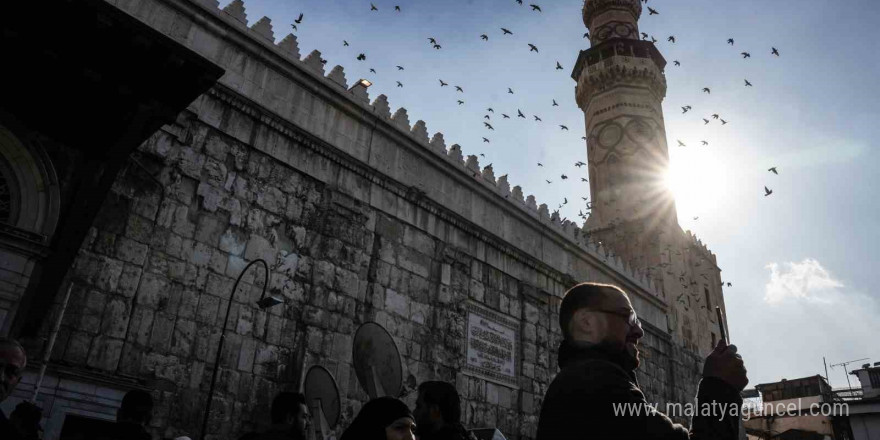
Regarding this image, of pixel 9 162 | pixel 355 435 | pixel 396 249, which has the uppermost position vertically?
pixel 396 249

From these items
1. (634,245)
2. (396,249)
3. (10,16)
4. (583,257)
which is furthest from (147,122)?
(634,245)

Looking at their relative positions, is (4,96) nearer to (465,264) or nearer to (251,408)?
(251,408)

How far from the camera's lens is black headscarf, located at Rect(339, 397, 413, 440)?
9.55 ft

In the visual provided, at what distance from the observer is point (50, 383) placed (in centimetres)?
568

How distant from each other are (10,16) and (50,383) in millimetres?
3633

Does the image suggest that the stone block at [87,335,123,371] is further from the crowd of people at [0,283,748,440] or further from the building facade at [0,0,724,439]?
the crowd of people at [0,283,748,440]

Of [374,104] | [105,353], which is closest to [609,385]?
[105,353]

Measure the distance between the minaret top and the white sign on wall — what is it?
62.4 ft

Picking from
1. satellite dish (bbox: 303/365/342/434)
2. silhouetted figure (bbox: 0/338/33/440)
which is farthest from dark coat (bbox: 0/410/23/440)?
satellite dish (bbox: 303/365/342/434)

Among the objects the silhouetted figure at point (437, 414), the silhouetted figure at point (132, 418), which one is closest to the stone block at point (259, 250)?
the silhouetted figure at point (132, 418)

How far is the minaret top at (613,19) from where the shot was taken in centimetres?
2577

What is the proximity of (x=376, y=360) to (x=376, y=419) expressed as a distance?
13.5ft

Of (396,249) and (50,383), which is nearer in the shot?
(50,383)

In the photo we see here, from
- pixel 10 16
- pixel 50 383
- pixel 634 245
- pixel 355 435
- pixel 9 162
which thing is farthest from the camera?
pixel 634 245
